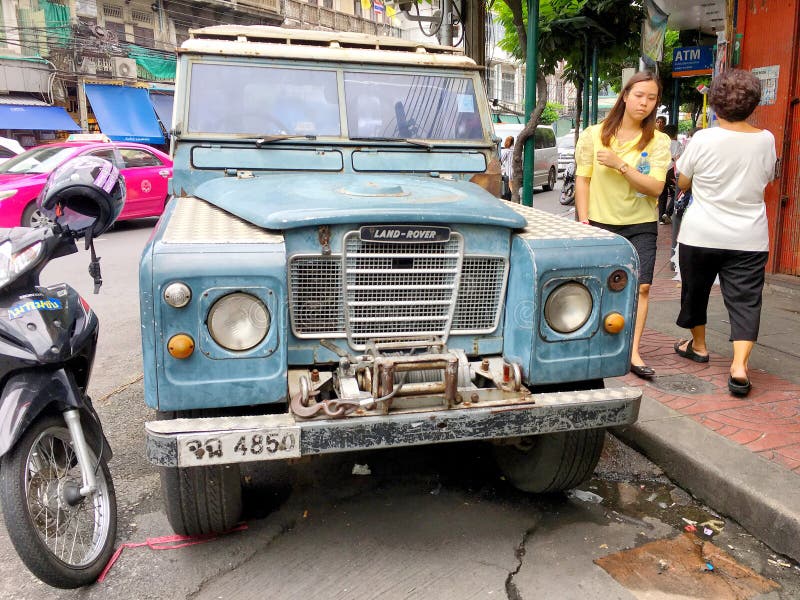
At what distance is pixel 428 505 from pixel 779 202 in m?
5.41

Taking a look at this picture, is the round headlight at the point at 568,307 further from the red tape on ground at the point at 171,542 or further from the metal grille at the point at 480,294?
the red tape on ground at the point at 171,542

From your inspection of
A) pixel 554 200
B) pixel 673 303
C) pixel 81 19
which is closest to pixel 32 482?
pixel 673 303

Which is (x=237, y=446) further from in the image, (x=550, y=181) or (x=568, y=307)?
(x=550, y=181)

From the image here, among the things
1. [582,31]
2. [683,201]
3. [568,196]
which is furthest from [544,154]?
[683,201]

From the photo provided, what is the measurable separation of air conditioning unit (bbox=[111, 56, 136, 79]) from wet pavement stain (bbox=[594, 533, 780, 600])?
25.3 m

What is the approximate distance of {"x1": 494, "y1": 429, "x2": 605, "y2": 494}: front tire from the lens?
312 cm

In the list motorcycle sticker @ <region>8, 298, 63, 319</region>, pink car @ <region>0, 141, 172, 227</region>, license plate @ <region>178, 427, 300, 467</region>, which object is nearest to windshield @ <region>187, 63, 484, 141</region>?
motorcycle sticker @ <region>8, 298, 63, 319</region>

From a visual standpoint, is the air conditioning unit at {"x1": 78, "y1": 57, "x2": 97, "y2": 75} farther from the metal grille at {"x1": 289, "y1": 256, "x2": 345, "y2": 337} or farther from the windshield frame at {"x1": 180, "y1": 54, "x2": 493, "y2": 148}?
the metal grille at {"x1": 289, "y1": 256, "x2": 345, "y2": 337}

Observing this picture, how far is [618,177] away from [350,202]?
87.8 inches

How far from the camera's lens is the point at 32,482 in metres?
2.54

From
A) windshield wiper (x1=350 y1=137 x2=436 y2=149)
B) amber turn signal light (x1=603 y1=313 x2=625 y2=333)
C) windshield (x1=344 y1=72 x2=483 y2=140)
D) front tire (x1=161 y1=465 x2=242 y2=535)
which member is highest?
windshield (x1=344 y1=72 x2=483 y2=140)

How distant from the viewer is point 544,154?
2147cm

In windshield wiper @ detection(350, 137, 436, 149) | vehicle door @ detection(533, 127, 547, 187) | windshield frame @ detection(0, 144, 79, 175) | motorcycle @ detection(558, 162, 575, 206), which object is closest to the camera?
windshield wiper @ detection(350, 137, 436, 149)

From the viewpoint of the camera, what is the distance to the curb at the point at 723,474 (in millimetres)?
2986
